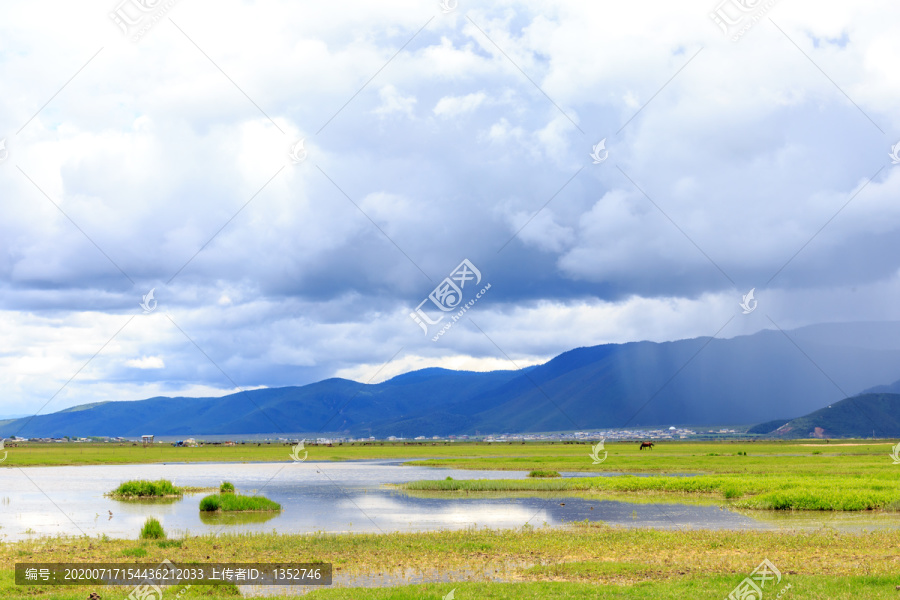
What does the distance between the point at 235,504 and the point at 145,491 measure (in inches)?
595

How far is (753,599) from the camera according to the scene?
1920 centimetres

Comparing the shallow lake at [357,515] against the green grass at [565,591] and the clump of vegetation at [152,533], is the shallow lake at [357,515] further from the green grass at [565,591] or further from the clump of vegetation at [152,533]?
the green grass at [565,591]

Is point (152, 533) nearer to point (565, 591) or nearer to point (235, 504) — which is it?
point (235, 504)

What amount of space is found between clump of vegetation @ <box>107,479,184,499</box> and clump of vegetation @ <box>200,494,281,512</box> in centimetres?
1284

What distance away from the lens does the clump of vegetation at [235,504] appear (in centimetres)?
4503

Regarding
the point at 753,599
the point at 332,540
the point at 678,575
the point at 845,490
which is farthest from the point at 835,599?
the point at 845,490

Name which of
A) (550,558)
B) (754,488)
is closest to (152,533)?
(550,558)

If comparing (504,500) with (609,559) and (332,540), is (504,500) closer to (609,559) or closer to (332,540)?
(332,540)

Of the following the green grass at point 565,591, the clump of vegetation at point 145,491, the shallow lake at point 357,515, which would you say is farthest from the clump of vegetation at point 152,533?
the clump of vegetation at point 145,491

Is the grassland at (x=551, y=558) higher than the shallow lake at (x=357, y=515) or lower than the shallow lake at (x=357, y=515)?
lower

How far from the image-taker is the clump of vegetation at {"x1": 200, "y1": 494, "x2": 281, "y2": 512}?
148 ft

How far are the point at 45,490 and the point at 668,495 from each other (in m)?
51.0

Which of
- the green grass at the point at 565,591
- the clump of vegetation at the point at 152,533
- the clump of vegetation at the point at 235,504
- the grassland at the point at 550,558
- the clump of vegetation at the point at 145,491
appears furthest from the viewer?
the clump of vegetation at the point at 145,491

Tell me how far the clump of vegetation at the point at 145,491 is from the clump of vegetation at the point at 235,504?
42.1 ft
